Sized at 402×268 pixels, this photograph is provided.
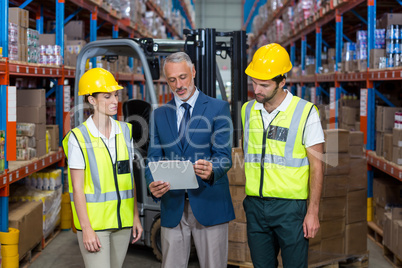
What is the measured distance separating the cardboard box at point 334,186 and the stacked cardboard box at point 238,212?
77cm

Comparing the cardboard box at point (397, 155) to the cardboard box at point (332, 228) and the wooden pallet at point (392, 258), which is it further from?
the cardboard box at point (332, 228)

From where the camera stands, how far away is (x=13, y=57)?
197 inches

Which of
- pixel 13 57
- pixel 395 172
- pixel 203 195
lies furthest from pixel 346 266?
pixel 13 57

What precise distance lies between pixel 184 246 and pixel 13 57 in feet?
9.87

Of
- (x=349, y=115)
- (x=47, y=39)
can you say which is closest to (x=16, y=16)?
(x=47, y=39)

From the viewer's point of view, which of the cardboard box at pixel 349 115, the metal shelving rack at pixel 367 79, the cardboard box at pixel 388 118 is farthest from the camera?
the cardboard box at pixel 349 115

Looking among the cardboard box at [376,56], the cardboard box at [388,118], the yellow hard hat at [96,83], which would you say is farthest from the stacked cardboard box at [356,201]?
the yellow hard hat at [96,83]

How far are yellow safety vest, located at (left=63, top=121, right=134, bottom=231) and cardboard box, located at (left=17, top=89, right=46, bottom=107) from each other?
2983 mm

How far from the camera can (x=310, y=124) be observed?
3.01 metres

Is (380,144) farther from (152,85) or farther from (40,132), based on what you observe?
(40,132)

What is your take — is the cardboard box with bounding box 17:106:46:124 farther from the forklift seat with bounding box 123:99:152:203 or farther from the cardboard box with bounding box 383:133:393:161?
the cardboard box with bounding box 383:133:393:161

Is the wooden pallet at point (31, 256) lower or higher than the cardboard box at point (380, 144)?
lower

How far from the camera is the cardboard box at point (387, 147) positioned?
5.86 metres

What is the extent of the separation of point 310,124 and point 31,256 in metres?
3.80
